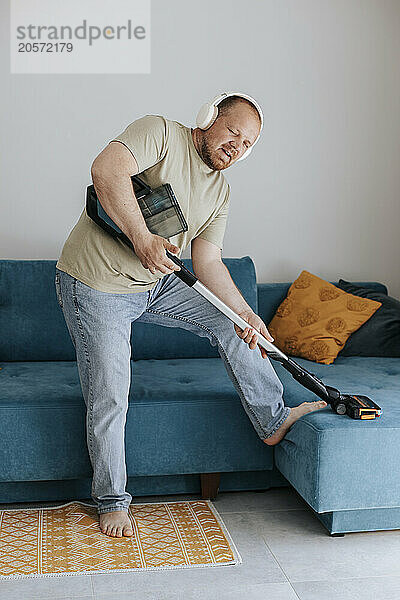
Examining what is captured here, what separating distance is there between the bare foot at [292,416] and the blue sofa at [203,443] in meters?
0.03

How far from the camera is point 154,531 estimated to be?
235 cm

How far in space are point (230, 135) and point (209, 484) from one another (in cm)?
118

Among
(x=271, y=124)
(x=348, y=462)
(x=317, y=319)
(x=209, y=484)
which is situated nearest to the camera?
(x=348, y=462)

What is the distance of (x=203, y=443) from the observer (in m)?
2.51

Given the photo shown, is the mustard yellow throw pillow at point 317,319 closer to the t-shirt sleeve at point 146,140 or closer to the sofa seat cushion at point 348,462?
the sofa seat cushion at point 348,462

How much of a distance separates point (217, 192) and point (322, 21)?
163cm

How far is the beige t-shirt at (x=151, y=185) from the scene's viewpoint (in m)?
2.23

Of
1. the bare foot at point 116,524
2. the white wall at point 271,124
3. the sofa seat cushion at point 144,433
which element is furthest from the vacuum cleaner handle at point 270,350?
the white wall at point 271,124

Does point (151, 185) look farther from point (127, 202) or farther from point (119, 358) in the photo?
point (119, 358)

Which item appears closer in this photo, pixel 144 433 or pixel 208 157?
pixel 208 157

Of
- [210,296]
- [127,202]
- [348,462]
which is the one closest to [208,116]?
[127,202]

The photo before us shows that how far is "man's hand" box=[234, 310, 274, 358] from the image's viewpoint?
92.4 inches

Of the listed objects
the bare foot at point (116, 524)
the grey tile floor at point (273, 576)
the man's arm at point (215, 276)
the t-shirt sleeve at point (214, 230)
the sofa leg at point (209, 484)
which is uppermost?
the t-shirt sleeve at point (214, 230)

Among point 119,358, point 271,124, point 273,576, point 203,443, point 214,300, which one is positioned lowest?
point 273,576
